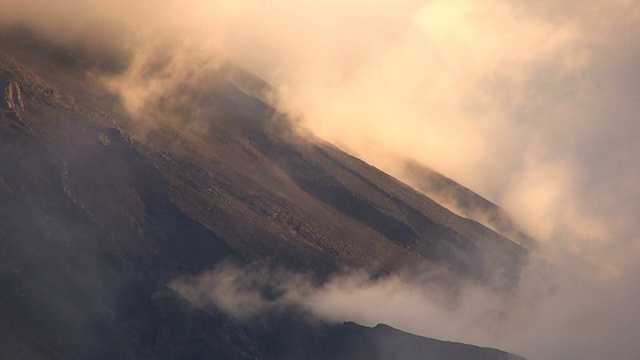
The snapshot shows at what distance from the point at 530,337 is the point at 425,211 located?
19.4 metres

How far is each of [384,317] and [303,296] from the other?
496 inches

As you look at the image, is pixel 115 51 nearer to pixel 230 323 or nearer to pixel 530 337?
pixel 230 323

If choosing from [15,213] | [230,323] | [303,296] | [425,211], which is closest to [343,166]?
[425,211]

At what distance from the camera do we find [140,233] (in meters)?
104

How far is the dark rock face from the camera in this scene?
310ft

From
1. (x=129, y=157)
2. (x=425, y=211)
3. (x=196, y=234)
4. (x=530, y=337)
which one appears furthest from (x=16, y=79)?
(x=530, y=337)

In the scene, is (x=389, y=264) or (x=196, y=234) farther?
(x=389, y=264)

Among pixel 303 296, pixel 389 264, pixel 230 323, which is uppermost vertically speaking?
pixel 389 264

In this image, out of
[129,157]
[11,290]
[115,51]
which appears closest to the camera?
[11,290]

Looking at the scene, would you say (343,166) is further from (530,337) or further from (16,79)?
(16,79)

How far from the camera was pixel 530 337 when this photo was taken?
143875 mm

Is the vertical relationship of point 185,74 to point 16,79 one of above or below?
above

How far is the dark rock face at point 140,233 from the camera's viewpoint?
94.5 m

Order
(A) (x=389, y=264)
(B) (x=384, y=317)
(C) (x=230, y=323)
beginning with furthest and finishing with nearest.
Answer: (A) (x=389, y=264)
(B) (x=384, y=317)
(C) (x=230, y=323)
